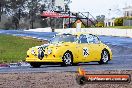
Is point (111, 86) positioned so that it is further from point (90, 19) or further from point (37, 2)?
point (37, 2)

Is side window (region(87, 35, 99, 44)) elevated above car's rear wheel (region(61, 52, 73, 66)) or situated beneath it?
elevated above

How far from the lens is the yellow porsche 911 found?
53.5 ft

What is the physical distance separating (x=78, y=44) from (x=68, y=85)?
862 cm

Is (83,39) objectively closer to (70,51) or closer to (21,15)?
(70,51)

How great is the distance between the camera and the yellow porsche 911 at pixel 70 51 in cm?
1630

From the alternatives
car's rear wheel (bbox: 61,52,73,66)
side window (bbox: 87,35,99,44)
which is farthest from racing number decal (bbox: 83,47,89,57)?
car's rear wheel (bbox: 61,52,73,66)

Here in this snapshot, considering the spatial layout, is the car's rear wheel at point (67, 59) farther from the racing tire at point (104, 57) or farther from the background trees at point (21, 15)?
the background trees at point (21, 15)

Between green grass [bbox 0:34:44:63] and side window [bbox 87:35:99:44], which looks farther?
green grass [bbox 0:34:44:63]

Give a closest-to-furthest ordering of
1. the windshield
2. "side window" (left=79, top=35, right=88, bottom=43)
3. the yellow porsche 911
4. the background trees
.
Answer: the yellow porsche 911 < the windshield < "side window" (left=79, top=35, right=88, bottom=43) < the background trees

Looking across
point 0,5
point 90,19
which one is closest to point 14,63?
point 90,19

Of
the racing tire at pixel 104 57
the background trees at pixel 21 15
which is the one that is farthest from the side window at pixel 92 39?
the background trees at pixel 21 15

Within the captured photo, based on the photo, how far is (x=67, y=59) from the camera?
16.4 meters

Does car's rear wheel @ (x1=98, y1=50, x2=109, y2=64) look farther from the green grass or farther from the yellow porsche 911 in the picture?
the green grass

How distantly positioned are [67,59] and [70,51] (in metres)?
0.43
